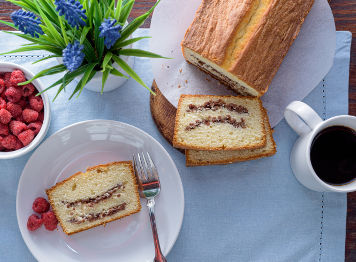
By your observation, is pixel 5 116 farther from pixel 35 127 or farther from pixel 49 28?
pixel 49 28

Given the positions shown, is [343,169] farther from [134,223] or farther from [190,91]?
[134,223]

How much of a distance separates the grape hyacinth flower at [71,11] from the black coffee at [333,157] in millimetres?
1115

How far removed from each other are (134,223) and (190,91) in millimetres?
680

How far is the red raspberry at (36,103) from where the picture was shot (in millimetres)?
1606

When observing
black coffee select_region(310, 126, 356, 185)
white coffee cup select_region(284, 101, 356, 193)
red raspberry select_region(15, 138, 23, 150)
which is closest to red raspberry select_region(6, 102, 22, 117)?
red raspberry select_region(15, 138, 23, 150)

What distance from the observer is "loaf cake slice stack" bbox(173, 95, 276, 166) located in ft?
5.68

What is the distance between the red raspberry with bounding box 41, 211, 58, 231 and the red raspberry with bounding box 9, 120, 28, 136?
0.39 m

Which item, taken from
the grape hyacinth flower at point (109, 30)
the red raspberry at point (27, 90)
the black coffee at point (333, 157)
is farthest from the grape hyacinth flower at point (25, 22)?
the black coffee at point (333, 157)

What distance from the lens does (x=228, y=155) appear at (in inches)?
70.5

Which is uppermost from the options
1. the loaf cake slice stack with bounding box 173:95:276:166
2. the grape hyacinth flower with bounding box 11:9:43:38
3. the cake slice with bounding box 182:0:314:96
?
the grape hyacinth flower with bounding box 11:9:43:38

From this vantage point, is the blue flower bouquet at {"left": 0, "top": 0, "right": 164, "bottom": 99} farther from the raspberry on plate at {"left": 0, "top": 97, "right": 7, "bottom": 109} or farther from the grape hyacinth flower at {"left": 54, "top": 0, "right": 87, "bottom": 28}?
the raspberry on plate at {"left": 0, "top": 97, "right": 7, "bottom": 109}

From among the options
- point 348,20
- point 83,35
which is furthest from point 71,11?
point 348,20

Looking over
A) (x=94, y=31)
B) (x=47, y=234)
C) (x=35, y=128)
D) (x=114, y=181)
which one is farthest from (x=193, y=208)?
(x=94, y=31)

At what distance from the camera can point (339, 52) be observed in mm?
1848
